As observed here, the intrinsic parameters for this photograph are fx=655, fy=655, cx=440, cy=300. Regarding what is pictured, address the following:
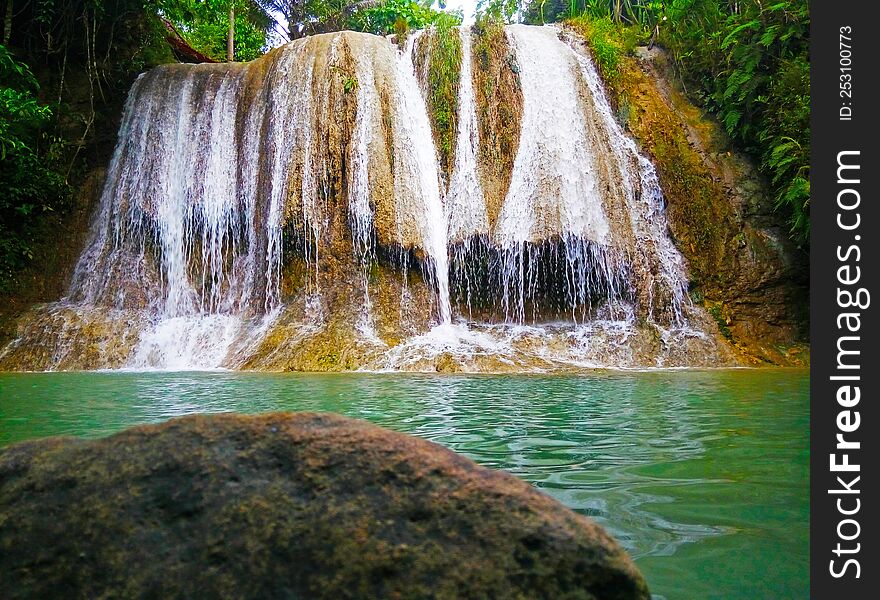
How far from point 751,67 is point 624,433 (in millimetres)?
11730

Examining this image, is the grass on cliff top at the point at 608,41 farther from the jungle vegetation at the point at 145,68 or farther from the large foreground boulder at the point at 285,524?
the large foreground boulder at the point at 285,524

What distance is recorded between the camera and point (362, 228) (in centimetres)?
1199

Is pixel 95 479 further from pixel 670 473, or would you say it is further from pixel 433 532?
pixel 670 473

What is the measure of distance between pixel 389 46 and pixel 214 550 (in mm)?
14351

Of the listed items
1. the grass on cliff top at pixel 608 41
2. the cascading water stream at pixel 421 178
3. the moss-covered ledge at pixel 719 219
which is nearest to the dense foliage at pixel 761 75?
the moss-covered ledge at pixel 719 219

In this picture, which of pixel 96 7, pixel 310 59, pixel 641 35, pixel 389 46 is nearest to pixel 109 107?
pixel 96 7

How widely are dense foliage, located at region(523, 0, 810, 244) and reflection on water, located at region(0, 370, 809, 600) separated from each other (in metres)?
6.22

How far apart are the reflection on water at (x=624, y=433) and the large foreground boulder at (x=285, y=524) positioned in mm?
607

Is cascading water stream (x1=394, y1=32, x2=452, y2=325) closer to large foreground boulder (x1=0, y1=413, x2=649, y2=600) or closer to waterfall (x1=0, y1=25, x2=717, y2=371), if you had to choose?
waterfall (x1=0, y1=25, x2=717, y2=371)

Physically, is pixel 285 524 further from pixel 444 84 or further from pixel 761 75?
pixel 761 75

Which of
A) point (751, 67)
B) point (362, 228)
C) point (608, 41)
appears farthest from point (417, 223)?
point (751, 67)

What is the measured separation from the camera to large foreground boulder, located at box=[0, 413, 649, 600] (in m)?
1.14

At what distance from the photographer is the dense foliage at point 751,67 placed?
39.4 feet

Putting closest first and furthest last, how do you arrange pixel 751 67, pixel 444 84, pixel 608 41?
pixel 751 67
pixel 444 84
pixel 608 41
